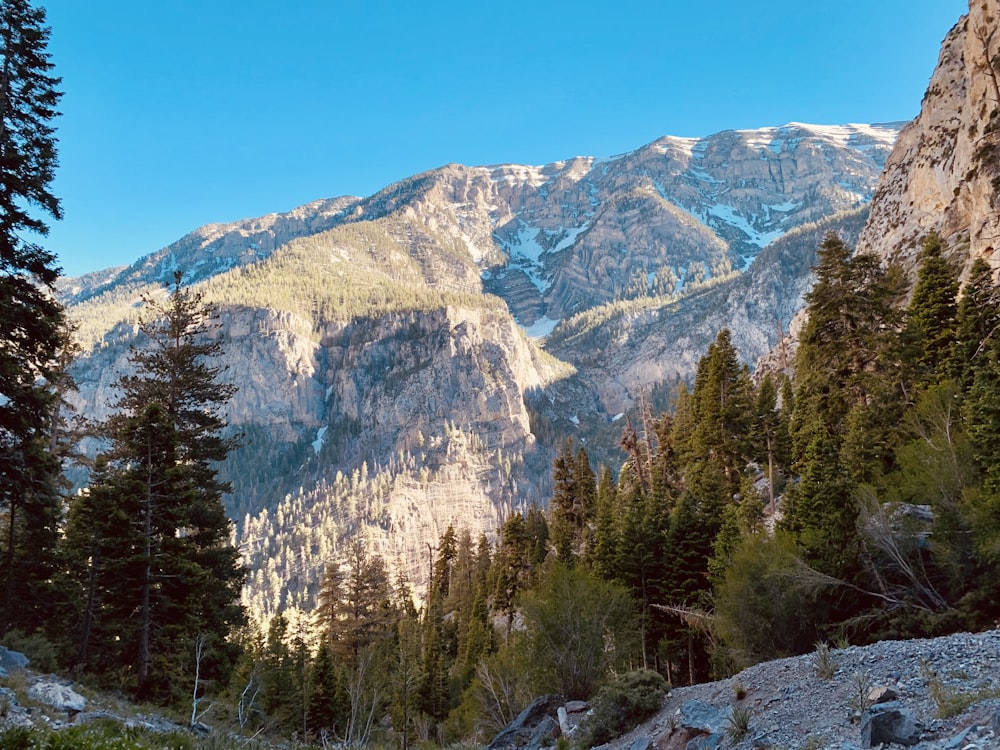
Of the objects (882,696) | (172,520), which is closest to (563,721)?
(882,696)

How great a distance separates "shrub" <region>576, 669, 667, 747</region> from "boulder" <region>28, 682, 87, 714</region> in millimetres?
12515

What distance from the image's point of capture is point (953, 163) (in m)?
46.2

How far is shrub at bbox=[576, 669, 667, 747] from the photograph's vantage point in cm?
1697

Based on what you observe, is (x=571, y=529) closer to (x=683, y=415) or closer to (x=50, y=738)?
(x=683, y=415)

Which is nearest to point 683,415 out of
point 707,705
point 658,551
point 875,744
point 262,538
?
point 658,551

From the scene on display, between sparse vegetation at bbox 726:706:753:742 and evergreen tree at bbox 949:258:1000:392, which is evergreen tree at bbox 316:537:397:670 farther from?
evergreen tree at bbox 949:258:1000:392

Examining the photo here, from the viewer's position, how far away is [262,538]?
186250 millimetres

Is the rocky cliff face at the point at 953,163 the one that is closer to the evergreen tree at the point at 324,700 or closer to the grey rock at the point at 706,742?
the grey rock at the point at 706,742

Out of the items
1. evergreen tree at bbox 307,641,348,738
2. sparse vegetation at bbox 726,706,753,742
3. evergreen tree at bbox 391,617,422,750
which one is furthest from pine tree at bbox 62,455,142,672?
evergreen tree at bbox 391,617,422,750

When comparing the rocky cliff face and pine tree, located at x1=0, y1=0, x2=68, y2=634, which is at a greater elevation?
the rocky cliff face

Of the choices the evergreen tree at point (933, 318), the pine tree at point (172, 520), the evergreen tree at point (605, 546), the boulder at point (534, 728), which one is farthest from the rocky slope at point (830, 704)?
the evergreen tree at point (605, 546)

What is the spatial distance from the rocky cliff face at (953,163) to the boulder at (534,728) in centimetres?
2796

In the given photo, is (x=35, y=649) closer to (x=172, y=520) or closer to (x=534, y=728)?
(x=172, y=520)

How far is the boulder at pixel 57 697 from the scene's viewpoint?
37.2 ft
